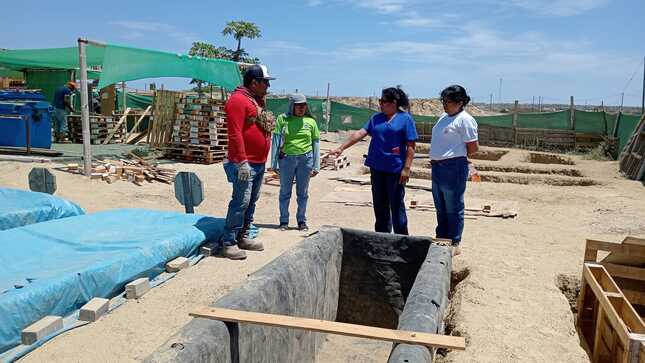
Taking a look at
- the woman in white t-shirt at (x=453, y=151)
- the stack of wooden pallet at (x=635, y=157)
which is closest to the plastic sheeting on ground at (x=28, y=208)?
the woman in white t-shirt at (x=453, y=151)

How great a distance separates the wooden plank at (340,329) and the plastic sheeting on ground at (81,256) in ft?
6.23

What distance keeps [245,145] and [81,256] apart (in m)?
1.86

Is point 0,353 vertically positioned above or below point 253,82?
below

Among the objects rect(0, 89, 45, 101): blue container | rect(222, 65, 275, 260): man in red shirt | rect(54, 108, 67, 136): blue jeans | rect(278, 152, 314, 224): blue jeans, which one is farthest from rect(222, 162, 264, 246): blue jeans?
rect(54, 108, 67, 136): blue jeans

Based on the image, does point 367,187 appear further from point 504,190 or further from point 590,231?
point 590,231

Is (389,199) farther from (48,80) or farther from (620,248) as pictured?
(48,80)

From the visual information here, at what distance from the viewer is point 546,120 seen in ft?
67.9

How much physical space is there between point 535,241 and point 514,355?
12.3 ft

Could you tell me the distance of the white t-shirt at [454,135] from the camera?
5.11 meters

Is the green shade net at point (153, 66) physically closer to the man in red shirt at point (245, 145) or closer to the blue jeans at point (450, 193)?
the man in red shirt at point (245, 145)

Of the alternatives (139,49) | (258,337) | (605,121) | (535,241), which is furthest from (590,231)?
(605,121)

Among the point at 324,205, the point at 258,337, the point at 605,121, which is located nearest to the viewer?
the point at 258,337

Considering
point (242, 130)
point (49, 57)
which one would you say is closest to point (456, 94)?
point (242, 130)

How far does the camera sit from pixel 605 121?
19.4 metres
